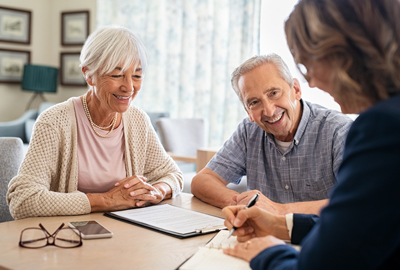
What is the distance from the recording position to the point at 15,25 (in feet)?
19.8

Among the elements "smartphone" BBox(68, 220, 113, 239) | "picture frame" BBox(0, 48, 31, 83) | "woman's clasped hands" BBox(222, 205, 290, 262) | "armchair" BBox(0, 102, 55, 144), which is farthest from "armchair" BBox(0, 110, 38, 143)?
"woman's clasped hands" BBox(222, 205, 290, 262)

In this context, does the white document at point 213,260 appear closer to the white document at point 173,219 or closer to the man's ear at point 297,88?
the white document at point 173,219

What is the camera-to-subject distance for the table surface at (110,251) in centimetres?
91

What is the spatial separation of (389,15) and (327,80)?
144 mm

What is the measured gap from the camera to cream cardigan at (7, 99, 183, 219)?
4.42 ft

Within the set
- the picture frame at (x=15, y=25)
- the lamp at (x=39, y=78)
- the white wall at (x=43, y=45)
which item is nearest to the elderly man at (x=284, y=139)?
the lamp at (x=39, y=78)

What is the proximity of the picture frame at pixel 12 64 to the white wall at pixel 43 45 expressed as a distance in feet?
0.26

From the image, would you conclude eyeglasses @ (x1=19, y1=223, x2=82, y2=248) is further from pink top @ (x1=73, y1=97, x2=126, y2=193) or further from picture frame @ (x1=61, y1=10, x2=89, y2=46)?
picture frame @ (x1=61, y1=10, x2=89, y2=46)

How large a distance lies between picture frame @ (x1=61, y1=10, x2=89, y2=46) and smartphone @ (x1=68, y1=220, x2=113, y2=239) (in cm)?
528

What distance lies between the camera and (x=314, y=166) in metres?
1.63

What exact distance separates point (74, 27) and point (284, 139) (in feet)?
17.0

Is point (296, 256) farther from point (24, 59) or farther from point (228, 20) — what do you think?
point (24, 59)

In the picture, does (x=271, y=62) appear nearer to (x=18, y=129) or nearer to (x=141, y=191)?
(x=141, y=191)

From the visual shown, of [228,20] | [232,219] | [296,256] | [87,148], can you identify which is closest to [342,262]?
[296,256]
